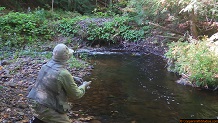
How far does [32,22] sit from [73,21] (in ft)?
9.36

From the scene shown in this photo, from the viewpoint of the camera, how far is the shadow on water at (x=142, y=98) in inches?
255

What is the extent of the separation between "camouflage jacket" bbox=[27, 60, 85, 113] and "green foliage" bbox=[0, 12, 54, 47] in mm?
11745

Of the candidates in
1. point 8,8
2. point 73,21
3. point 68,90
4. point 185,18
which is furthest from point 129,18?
point 68,90

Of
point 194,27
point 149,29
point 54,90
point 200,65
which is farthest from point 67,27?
point 54,90

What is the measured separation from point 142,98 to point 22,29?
432 inches

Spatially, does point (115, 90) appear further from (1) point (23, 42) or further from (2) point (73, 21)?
(2) point (73, 21)

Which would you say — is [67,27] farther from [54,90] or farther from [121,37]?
[54,90]

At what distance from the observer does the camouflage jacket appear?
11.2 feet

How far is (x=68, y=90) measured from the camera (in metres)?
3.47

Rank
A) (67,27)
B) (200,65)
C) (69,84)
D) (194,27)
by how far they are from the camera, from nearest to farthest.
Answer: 1. (69,84)
2. (200,65)
3. (194,27)
4. (67,27)

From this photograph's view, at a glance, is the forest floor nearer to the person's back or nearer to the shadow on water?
the shadow on water

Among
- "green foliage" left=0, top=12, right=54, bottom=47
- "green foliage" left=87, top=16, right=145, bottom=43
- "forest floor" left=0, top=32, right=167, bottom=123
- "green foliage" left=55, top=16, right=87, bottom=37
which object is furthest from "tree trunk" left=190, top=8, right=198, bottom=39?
"green foliage" left=0, top=12, right=54, bottom=47

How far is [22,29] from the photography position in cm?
1630

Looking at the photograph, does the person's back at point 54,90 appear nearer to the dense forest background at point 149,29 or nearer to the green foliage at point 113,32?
the dense forest background at point 149,29
